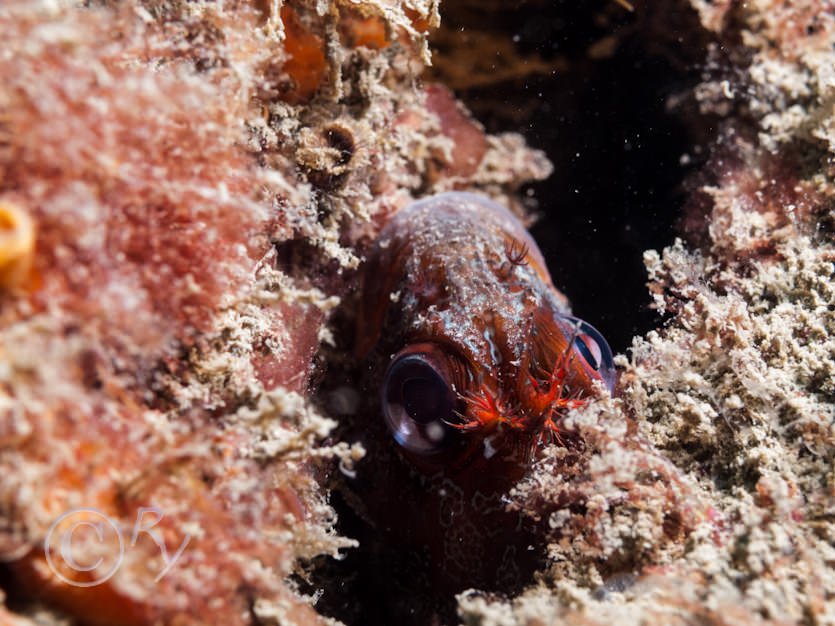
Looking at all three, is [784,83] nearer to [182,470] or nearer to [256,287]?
[256,287]

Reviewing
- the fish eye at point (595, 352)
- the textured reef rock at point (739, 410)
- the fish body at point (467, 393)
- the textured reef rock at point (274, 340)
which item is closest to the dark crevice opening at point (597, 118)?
the textured reef rock at point (739, 410)

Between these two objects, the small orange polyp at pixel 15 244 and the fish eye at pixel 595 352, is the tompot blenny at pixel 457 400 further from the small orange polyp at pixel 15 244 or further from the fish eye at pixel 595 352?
the small orange polyp at pixel 15 244

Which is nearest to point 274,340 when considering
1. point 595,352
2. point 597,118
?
point 595,352

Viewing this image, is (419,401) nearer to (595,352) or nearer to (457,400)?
(457,400)

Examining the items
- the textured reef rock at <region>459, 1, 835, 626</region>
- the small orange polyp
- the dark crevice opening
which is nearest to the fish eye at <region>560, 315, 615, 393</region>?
the textured reef rock at <region>459, 1, 835, 626</region>

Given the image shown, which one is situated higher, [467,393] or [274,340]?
[467,393]

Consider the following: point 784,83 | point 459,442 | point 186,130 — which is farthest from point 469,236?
point 784,83
